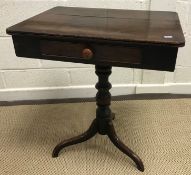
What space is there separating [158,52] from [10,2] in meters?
1.05

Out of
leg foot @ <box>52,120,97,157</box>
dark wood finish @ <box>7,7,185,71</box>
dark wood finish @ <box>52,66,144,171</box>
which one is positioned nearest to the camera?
dark wood finish @ <box>7,7,185,71</box>

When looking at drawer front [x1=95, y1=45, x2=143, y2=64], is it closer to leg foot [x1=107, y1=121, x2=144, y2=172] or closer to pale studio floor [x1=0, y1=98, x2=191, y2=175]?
leg foot [x1=107, y1=121, x2=144, y2=172]

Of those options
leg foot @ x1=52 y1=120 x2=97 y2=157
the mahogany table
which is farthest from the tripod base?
the mahogany table

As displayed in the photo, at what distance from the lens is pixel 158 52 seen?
0.86 metres

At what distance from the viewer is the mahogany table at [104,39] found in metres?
0.86

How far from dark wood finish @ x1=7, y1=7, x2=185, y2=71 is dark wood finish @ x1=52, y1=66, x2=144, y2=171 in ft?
0.78

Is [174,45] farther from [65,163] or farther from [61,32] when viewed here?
[65,163]

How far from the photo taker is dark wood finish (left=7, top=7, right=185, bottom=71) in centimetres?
86

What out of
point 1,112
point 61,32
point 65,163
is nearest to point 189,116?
point 65,163

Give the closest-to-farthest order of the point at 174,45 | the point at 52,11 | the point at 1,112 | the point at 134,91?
the point at 174,45 → the point at 52,11 → the point at 1,112 → the point at 134,91

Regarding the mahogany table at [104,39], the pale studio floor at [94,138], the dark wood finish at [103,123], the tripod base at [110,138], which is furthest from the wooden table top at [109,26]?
the pale studio floor at [94,138]

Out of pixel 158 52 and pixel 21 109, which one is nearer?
pixel 158 52

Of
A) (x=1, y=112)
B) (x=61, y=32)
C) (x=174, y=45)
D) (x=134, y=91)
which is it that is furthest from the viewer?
(x=134, y=91)

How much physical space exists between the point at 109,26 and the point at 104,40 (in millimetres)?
141
